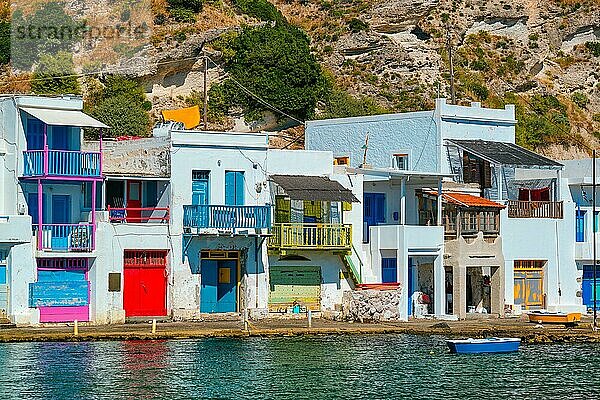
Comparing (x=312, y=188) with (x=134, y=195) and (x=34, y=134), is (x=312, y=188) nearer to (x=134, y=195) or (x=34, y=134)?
(x=134, y=195)

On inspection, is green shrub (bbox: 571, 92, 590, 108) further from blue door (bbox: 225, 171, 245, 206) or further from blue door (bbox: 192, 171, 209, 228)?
blue door (bbox: 192, 171, 209, 228)

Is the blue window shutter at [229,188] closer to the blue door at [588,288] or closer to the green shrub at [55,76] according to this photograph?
the blue door at [588,288]

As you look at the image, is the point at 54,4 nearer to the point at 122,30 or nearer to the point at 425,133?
the point at 122,30

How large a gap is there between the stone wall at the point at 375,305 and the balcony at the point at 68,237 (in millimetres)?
11620

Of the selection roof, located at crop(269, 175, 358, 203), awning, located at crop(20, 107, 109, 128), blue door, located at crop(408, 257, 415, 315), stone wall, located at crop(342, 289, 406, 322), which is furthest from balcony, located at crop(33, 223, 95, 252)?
blue door, located at crop(408, 257, 415, 315)

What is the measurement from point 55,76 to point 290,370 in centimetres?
5006

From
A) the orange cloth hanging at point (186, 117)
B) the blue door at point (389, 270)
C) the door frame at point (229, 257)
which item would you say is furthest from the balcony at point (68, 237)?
the blue door at point (389, 270)

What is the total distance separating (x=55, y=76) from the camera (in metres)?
96.2

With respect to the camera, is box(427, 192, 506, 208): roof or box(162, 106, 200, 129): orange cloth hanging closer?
box(427, 192, 506, 208): roof

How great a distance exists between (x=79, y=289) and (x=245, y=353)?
954cm

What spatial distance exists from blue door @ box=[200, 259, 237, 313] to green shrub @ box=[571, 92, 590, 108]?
2703 inches

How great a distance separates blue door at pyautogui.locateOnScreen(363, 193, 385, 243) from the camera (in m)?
68.6

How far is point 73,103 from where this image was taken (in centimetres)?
6247

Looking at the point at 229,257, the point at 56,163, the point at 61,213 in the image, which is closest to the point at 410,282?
the point at 229,257
